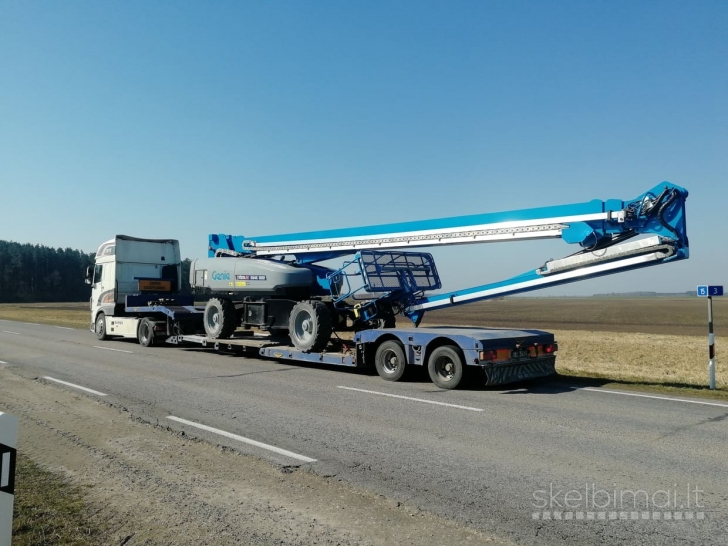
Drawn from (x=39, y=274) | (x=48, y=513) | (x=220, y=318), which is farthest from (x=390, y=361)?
(x=39, y=274)

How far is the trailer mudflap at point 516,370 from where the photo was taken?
1005cm

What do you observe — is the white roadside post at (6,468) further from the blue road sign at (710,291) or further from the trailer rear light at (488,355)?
the blue road sign at (710,291)

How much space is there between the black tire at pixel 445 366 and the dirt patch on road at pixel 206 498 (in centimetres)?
507

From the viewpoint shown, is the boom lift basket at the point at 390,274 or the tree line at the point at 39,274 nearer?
the boom lift basket at the point at 390,274

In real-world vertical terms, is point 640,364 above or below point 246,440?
below

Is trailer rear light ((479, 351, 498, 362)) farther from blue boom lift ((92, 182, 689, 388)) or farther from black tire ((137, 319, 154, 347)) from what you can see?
black tire ((137, 319, 154, 347))

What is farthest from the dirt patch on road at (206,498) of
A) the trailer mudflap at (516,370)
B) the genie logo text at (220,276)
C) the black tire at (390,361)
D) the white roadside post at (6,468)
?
the genie logo text at (220,276)

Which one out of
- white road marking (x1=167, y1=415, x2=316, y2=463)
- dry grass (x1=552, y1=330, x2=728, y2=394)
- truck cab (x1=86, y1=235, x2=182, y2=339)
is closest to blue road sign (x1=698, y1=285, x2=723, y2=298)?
dry grass (x1=552, y1=330, x2=728, y2=394)

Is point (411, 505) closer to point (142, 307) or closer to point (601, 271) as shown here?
point (601, 271)

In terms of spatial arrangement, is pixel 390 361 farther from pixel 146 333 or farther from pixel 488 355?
pixel 146 333

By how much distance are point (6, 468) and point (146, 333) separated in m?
16.7

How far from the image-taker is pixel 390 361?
11.6m

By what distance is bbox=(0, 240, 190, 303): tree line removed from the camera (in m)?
109

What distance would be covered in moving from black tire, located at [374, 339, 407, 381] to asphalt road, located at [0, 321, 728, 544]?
0.27 metres
